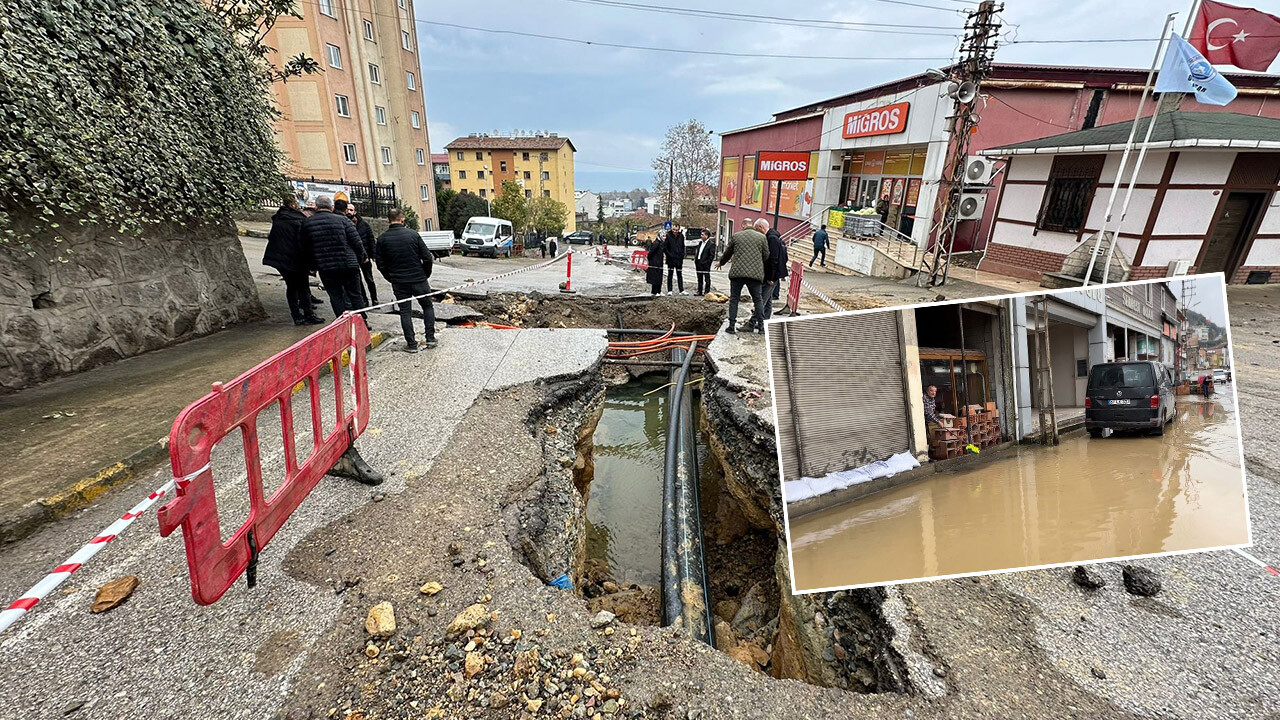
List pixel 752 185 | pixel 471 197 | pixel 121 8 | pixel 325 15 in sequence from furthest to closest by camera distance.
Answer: pixel 471 197 < pixel 752 185 < pixel 325 15 < pixel 121 8

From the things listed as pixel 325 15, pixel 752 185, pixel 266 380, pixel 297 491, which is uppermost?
pixel 325 15

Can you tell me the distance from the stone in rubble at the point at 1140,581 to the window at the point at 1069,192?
12.4 meters

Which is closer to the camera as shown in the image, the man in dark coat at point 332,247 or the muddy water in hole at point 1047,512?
the muddy water in hole at point 1047,512

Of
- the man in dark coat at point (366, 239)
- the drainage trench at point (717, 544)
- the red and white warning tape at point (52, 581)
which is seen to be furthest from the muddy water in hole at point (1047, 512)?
the man in dark coat at point (366, 239)

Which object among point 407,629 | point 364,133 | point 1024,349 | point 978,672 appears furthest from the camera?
point 364,133

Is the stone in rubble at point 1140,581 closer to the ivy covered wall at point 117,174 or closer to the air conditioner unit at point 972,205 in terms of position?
the ivy covered wall at point 117,174

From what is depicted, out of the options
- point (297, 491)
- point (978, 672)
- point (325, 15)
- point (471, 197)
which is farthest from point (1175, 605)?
point (471, 197)

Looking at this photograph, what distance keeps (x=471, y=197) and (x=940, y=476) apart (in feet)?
133

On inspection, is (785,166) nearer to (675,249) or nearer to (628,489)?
(675,249)

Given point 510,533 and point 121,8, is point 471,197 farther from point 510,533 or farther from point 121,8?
point 510,533

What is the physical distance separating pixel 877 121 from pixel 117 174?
18.6m

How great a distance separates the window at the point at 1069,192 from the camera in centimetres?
1097

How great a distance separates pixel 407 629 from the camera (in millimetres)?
2184

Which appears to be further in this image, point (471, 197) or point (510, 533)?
point (471, 197)
